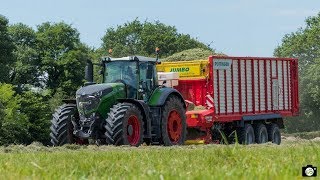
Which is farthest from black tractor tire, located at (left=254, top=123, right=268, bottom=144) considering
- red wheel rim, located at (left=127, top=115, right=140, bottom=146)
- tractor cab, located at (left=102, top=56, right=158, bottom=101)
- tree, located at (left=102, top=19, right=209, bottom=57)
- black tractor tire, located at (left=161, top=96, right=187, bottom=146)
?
tree, located at (left=102, top=19, right=209, bottom=57)

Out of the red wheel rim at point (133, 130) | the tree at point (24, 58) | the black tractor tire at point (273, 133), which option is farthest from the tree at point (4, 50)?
the red wheel rim at point (133, 130)

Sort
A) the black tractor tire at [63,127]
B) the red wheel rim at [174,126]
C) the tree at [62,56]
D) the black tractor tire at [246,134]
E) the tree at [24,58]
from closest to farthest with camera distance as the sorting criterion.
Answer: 1. the black tractor tire at [63,127]
2. the red wheel rim at [174,126]
3. the black tractor tire at [246,134]
4. the tree at [24,58]
5. the tree at [62,56]

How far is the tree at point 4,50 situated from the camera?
6125 cm

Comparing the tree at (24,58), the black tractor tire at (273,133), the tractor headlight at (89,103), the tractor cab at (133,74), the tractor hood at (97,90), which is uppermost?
the tree at (24,58)

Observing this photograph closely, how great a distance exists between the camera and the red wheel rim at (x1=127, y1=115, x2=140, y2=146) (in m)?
18.9

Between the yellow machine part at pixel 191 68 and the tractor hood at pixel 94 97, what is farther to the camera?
the yellow machine part at pixel 191 68

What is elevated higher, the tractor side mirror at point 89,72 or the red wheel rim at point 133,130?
the tractor side mirror at point 89,72

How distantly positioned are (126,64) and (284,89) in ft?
33.8

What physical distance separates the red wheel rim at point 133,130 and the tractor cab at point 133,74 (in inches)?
44.7

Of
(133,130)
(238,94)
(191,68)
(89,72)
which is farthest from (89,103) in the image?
(238,94)

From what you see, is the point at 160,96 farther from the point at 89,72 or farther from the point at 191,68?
the point at 191,68

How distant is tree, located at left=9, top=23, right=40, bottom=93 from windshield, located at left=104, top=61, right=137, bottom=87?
167 ft

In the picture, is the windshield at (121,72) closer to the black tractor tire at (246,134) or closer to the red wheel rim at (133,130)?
the red wheel rim at (133,130)

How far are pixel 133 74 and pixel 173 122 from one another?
2040mm
